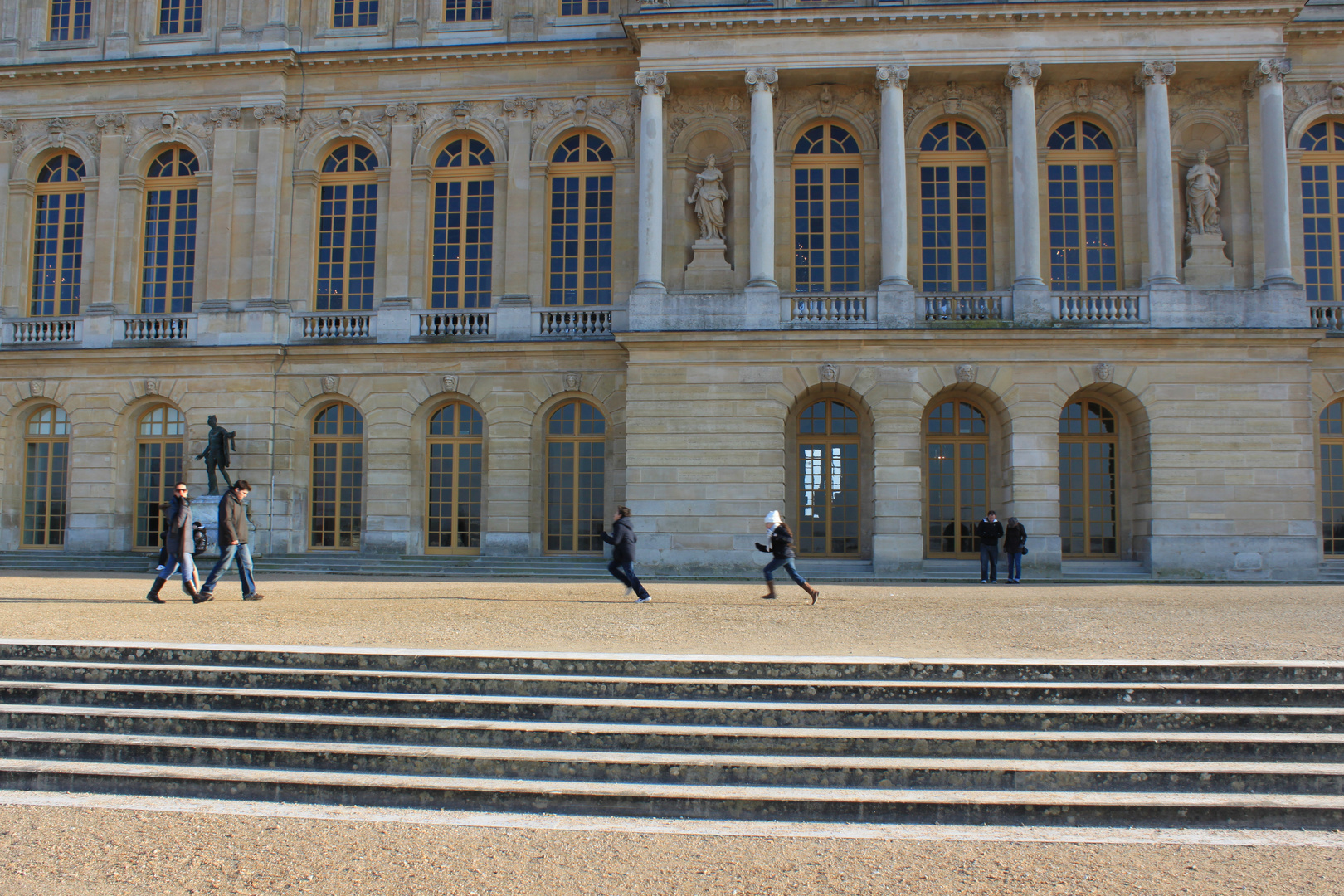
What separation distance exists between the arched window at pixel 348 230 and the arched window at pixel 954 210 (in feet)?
49.7

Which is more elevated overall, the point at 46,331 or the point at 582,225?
the point at 582,225

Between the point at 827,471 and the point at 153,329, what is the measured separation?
19161mm

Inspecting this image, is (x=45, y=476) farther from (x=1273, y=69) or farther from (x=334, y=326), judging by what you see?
(x=1273, y=69)

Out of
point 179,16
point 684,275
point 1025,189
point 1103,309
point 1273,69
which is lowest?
point 1103,309

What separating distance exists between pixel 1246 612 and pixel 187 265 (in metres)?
27.2

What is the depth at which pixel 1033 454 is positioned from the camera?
22766mm

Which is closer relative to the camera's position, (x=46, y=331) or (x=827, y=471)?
(x=827, y=471)

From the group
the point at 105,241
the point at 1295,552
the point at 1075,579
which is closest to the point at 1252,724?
the point at 1075,579

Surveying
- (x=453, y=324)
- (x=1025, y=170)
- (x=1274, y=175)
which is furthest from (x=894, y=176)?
(x=453, y=324)

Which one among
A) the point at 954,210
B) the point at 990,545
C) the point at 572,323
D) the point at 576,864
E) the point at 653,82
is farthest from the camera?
the point at 572,323

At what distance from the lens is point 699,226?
25172 mm

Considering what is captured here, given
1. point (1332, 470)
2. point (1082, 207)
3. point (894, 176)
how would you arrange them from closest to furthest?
point (894, 176) → point (1332, 470) → point (1082, 207)

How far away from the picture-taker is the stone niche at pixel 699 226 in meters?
24.6

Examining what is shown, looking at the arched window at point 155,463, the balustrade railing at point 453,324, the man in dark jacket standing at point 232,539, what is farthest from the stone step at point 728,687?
the arched window at point 155,463
